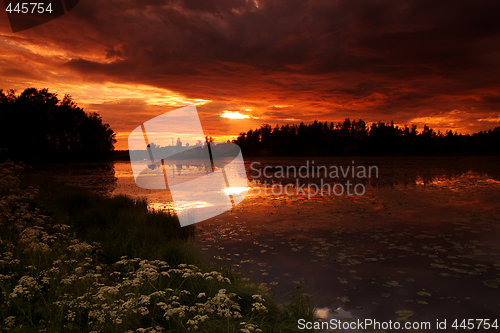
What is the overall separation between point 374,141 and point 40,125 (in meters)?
115

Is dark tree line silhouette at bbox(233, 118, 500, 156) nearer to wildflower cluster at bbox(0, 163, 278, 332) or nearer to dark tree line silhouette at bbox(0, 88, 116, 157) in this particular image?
dark tree line silhouette at bbox(0, 88, 116, 157)

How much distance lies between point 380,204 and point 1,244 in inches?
604

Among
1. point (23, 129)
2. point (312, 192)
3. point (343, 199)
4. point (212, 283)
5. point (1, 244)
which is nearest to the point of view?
point (212, 283)

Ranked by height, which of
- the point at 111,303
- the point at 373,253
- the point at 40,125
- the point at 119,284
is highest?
the point at 40,125

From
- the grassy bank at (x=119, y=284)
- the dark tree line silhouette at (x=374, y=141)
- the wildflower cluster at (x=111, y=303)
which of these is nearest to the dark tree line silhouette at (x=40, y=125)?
the grassy bank at (x=119, y=284)

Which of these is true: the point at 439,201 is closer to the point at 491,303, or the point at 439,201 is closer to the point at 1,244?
the point at 491,303

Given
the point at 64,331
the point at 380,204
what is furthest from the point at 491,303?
the point at 380,204

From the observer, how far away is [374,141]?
117562 mm

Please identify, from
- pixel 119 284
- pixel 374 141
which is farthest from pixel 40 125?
pixel 374 141

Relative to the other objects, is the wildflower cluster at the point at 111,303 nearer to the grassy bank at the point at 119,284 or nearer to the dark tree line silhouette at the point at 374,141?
the grassy bank at the point at 119,284

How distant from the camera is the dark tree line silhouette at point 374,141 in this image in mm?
117806

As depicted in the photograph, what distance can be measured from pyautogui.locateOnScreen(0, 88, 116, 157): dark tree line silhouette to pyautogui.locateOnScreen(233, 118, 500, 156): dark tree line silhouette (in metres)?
81.3

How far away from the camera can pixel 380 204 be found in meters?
14.9

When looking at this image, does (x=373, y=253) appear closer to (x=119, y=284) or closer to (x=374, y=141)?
(x=119, y=284)
